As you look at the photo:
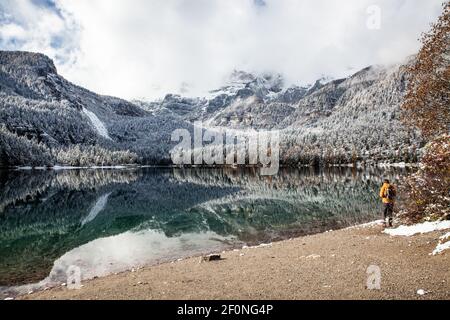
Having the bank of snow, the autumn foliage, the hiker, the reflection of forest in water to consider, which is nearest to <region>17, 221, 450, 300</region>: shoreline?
the bank of snow

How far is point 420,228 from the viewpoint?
73.2 feet

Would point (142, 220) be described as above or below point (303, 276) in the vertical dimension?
below

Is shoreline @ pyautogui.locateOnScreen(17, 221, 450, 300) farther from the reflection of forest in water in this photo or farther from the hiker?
the reflection of forest in water

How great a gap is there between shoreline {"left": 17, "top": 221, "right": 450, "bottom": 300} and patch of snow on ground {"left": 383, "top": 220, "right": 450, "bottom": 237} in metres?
1.05

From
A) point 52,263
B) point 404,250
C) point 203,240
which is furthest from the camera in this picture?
point 203,240

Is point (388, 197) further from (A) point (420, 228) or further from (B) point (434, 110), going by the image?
(B) point (434, 110)

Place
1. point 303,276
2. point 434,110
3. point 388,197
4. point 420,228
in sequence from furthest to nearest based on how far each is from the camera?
point 388,197 < point 420,228 < point 434,110 < point 303,276

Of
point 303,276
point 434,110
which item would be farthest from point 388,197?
point 303,276

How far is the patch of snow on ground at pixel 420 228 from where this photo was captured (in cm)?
2122

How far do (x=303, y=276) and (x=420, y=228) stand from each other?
36.3 feet

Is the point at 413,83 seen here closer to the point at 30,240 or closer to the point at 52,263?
the point at 52,263

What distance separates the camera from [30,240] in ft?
118
